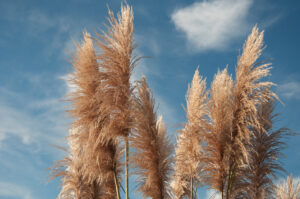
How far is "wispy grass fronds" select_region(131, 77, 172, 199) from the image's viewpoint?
5.14m

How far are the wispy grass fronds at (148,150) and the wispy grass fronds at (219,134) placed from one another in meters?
0.69

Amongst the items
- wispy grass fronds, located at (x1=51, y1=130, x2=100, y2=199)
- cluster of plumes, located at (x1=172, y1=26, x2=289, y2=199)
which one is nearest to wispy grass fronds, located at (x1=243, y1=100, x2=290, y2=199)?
cluster of plumes, located at (x1=172, y1=26, x2=289, y2=199)

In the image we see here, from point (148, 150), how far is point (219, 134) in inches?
43.5

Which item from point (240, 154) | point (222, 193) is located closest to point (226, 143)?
point (240, 154)

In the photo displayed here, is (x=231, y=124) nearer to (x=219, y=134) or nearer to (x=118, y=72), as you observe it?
(x=219, y=134)

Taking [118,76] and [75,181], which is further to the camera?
[75,181]

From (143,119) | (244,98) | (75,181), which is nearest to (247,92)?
(244,98)

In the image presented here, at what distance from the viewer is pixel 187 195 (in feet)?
24.3

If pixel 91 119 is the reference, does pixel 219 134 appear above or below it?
below

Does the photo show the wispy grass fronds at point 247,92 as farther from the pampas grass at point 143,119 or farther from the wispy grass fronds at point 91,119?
the wispy grass fronds at point 91,119

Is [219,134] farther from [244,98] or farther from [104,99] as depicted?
[104,99]

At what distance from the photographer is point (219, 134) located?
5039 mm

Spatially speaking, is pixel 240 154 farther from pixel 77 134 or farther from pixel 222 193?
pixel 77 134

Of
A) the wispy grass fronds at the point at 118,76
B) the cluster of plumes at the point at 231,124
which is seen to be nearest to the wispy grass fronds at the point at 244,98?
the cluster of plumes at the point at 231,124
